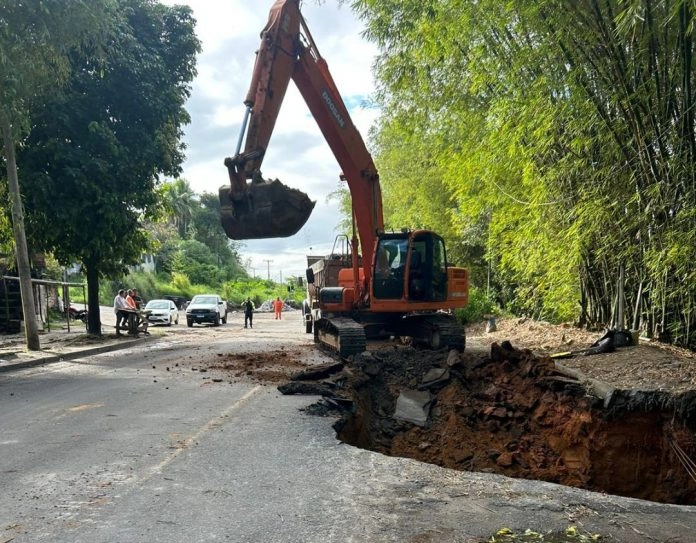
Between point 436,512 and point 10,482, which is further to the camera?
point 10,482

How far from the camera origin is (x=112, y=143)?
1513 centimetres

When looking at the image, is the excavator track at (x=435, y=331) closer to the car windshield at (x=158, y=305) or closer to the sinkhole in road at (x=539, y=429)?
the sinkhole in road at (x=539, y=429)

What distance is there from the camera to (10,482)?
427 centimetres

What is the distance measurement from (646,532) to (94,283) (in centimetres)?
1711

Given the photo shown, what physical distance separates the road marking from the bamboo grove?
5.72 meters

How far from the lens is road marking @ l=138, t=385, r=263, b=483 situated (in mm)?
4469

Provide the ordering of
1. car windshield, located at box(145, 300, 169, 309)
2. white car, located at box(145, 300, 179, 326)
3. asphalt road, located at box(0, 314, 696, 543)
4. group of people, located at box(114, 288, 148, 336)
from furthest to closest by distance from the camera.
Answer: car windshield, located at box(145, 300, 169, 309) → white car, located at box(145, 300, 179, 326) → group of people, located at box(114, 288, 148, 336) → asphalt road, located at box(0, 314, 696, 543)

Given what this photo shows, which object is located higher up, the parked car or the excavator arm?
the excavator arm

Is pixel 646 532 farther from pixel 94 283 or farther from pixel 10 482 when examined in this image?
pixel 94 283

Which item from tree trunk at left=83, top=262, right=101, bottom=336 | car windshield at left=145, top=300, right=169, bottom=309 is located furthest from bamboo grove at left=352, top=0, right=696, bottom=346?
car windshield at left=145, top=300, right=169, bottom=309

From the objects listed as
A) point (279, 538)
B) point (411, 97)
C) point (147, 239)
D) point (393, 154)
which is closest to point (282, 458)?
point (279, 538)

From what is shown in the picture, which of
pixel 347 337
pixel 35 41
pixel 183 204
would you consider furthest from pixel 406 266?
pixel 183 204

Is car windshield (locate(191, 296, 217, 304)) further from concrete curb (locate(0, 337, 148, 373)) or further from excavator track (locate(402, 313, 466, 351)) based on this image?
excavator track (locate(402, 313, 466, 351))

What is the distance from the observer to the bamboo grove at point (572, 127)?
24.7 feet
